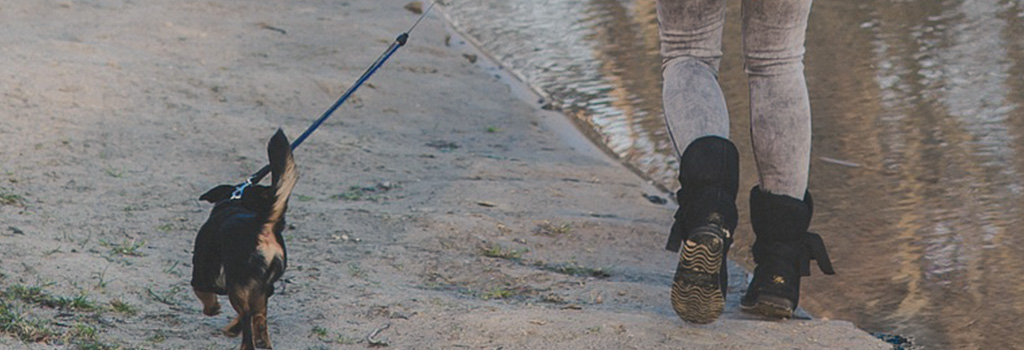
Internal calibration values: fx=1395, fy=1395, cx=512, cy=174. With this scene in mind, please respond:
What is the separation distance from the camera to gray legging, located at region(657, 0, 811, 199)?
2947 mm

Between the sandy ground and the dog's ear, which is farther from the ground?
the dog's ear

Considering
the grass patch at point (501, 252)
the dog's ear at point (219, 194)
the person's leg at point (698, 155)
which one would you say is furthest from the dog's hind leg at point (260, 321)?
the grass patch at point (501, 252)

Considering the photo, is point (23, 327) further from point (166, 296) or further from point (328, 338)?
point (328, 338)

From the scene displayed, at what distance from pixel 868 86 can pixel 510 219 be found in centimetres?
199

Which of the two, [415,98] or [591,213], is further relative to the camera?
[415,98]

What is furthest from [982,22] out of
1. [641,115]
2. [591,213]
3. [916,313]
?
[916,313]

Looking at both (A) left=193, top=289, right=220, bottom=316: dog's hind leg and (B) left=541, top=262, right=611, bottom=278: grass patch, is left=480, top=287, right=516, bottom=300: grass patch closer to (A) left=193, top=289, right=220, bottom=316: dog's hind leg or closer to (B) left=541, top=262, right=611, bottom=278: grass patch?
(B) left=541, top=262, right=611, bottom=278: grass patch

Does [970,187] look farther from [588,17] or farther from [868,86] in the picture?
[588,17]

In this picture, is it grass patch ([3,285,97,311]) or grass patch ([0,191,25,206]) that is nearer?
grass patch ([3,285,97,311])

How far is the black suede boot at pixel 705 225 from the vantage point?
2809mm

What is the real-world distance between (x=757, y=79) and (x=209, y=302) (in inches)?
50.1

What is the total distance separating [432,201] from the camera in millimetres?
4367

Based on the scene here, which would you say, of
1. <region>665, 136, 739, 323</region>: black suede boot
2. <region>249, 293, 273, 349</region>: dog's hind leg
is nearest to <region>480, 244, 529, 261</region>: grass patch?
<region>665, 136, 739, 323</region>: black suede boot

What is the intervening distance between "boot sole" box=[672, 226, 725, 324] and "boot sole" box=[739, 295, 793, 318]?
0.29m
